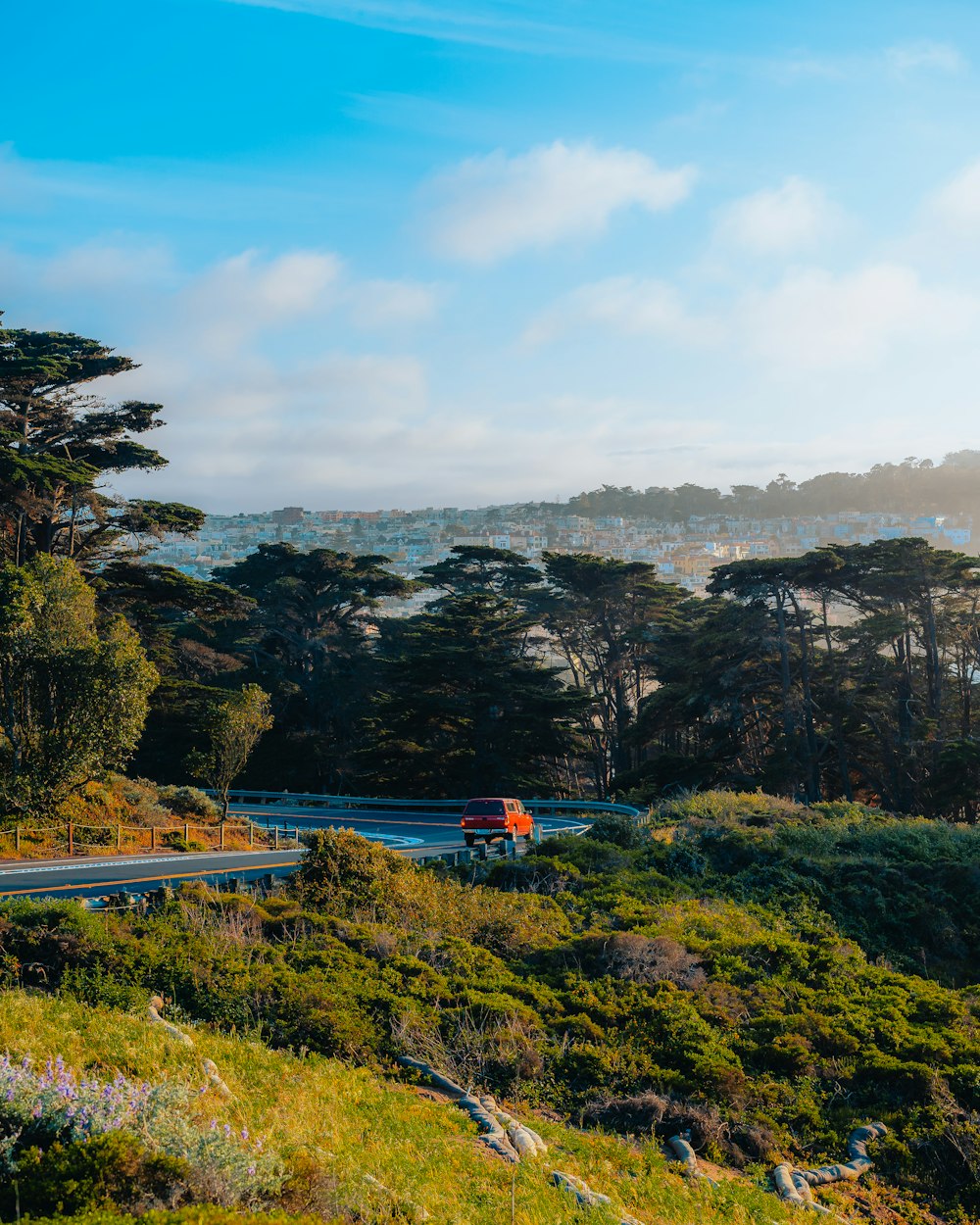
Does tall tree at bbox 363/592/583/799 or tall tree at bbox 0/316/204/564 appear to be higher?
tall tree at bbox 0/316/204/564

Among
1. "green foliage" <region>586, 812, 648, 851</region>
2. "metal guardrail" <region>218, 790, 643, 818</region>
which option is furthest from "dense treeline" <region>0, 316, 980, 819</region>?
"green foliage" <region>586, 812, 648, 851</region>

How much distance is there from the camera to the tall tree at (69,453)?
3472 centimetres

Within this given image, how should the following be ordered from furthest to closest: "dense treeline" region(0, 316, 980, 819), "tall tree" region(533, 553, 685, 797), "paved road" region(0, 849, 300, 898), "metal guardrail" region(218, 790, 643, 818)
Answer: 1. "tall tree" region(533, 553, 685, 797)
2. "metal guardrail" region(218, 790, 643, 818)
3. "dense treeline" region(0, 316, 980, 819)
4. "paved road" region(0, 849, 300, 898)

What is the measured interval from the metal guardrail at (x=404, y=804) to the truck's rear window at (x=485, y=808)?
30.6 ft

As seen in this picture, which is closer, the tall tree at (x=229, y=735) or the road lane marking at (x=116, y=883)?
the road lane marking at (x=116, y=883)

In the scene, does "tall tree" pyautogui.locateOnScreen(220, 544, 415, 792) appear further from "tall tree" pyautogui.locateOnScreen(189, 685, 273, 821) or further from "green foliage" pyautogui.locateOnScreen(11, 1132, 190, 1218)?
"green foliage" pyautogui.locateOnScreen(11, 1132, 190, 1218)

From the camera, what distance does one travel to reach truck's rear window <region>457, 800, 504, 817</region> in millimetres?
27906

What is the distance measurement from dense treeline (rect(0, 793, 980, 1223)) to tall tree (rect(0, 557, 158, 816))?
9.42m

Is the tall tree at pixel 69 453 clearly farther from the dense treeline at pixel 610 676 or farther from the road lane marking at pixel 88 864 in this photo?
the road lane marking at pixel 88 864

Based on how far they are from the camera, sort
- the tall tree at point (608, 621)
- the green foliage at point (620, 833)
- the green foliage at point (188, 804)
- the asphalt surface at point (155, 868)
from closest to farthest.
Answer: the asphalt surface at point (155, 868)
the green foliage at point (620, 833)
the green foliage at point (188, 804)
the tall tree at point (608, 621)

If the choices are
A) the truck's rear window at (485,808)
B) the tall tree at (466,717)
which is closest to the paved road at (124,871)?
the truck's rear window at (485,808)

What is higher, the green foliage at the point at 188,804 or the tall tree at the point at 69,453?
the tall tree at the point at 69,453

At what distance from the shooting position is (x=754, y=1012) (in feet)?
44.4

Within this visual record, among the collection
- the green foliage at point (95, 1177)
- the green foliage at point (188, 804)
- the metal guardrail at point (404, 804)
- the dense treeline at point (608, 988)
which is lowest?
the metal guardrail at point (404, 804)
